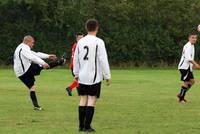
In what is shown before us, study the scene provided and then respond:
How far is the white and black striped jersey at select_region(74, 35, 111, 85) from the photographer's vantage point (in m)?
11.9

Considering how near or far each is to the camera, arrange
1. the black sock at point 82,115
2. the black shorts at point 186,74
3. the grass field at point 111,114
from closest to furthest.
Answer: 1. the black sock at point 82,115
2. the grass field at point 111,114
3. the black shorts at point 186,74

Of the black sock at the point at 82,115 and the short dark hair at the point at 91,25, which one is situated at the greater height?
the short dark hair at the point at 91,25

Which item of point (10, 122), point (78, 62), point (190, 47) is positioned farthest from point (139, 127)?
point (190, 47)

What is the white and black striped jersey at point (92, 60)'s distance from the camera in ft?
39.0

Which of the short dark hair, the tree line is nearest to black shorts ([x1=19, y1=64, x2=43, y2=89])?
the short dark hair

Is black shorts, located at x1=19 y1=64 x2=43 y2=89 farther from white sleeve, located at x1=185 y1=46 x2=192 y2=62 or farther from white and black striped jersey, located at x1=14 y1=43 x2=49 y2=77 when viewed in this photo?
white sleeve, located at x1=185 y1=46 x2=192 y2=62

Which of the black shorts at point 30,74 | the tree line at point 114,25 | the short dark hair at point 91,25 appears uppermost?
the short dark hair at point 91,25

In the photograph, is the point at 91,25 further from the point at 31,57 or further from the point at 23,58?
the point at 23,58

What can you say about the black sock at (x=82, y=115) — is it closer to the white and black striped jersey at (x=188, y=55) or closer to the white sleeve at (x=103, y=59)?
the white sleeve at (x=103, y=59)

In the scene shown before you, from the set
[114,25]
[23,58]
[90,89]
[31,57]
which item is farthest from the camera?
[114,25]

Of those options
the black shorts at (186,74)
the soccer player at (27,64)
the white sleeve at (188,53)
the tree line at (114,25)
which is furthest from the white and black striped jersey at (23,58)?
the tree line at (114,25)

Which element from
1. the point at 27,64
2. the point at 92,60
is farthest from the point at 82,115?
the point at 27,64

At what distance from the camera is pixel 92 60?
11.9m

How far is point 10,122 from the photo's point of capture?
523 inches
